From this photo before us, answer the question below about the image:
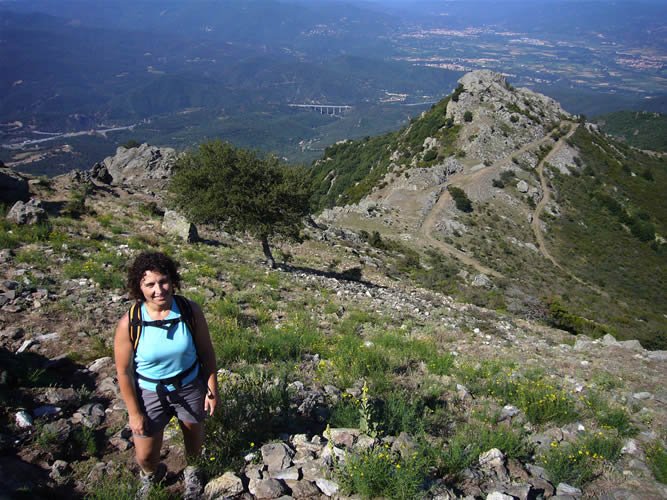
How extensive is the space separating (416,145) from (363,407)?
212 feet

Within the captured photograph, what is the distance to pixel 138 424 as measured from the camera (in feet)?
12.9

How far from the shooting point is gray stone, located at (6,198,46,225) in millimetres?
13375

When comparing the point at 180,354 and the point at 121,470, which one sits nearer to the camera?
the point at 180,354

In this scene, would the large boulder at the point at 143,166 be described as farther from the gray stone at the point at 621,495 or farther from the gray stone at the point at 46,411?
the gray stone at the point at 621,495

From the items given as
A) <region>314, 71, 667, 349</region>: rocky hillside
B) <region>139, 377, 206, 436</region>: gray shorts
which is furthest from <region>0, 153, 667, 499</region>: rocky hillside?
<region>314, 71, 667, 349</region>: rocky hillside

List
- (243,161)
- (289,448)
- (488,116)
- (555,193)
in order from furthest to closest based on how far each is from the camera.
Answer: (488,116), (555,193), (243,161), (289,448)

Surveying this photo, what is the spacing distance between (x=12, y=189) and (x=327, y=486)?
1872 cm

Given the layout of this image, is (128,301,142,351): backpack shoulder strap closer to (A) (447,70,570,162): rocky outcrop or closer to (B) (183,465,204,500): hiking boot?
(B) (183,465,204,500): hiking boot

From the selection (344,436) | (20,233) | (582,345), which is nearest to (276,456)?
(344,436)

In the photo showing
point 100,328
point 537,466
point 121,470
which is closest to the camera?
point 121,470

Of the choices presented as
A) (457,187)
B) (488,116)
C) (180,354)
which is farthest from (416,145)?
(180,354)

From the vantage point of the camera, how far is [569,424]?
6.51 m

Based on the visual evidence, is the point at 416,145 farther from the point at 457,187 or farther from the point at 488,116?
the point at 457,187

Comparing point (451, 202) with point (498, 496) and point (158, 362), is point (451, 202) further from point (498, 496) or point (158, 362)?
point (158, 362)
